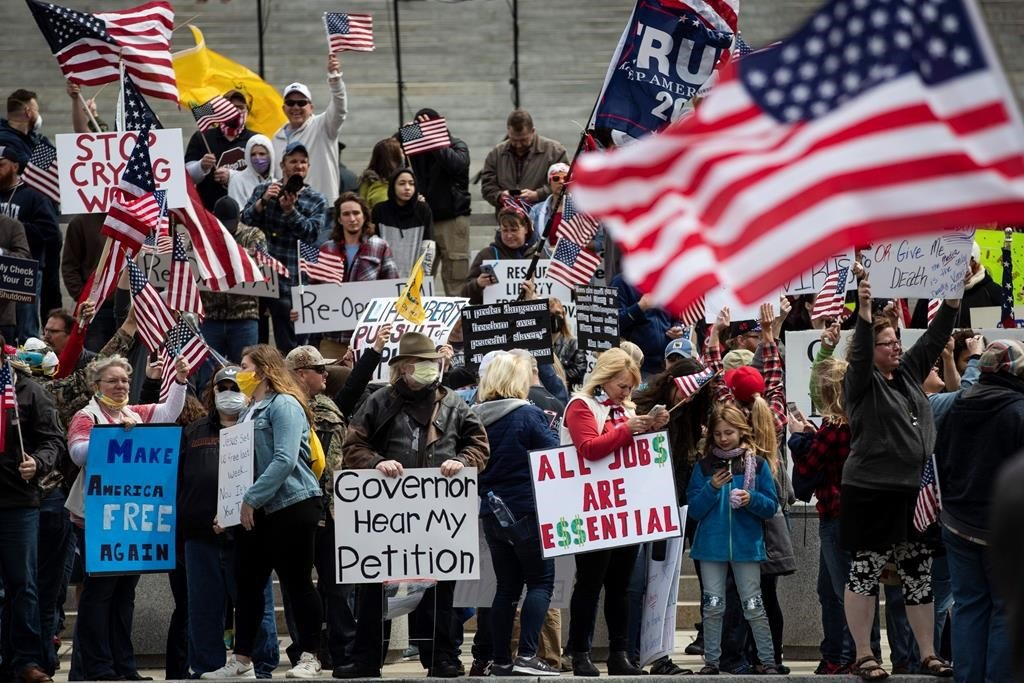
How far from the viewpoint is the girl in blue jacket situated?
11.5 meters

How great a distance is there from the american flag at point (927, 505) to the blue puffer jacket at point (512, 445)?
219cm

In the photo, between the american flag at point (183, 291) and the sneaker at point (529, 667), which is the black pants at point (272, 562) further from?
the american flag at point (183, 291)

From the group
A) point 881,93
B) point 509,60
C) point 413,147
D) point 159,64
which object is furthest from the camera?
point 509,60

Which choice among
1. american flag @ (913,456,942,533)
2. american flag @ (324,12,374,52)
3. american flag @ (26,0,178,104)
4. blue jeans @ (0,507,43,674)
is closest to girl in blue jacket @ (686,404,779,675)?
american flag @ (913,456,942,533)

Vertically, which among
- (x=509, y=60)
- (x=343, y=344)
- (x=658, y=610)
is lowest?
(x=658, y=610)

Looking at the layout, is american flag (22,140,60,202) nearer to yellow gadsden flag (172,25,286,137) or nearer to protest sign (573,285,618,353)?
yellow gadsden flag (172,25,286,137)

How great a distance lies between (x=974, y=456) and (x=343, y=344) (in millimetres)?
6229

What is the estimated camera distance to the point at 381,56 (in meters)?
23.3

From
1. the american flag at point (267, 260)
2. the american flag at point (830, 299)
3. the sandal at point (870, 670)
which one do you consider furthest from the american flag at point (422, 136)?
the sandal at point (870, 670)

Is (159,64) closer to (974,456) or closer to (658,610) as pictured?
(658,610)

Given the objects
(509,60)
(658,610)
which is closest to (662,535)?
(658,610)

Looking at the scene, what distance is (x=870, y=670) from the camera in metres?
11.0

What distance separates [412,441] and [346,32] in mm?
8289

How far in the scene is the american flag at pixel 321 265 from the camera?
15.3m
